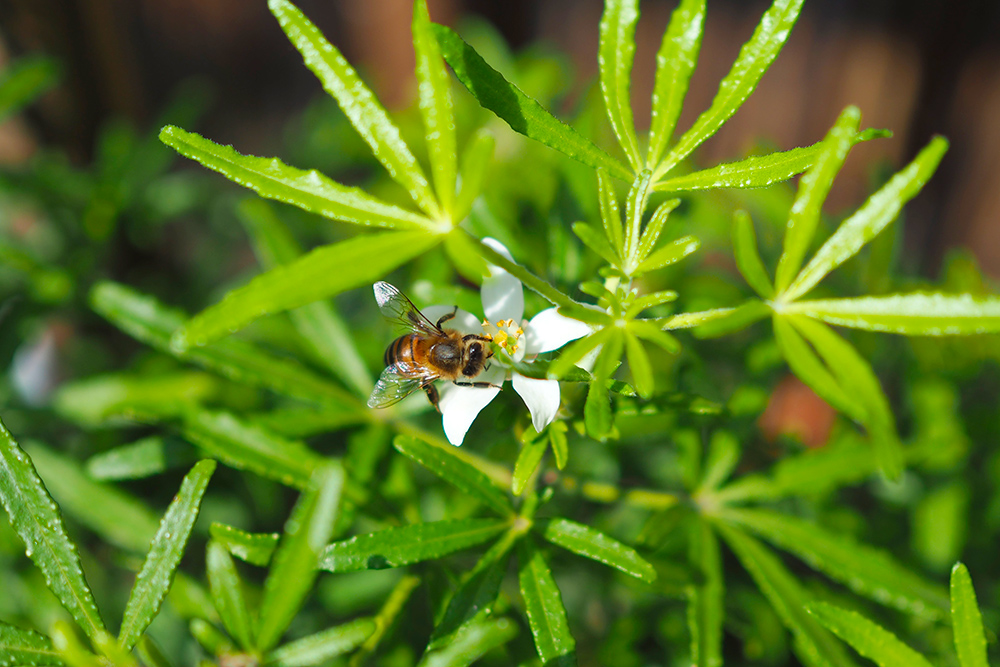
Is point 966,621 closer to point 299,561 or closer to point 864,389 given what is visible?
point 864,389

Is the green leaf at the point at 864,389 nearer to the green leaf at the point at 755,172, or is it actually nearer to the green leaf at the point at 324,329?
the green leaf at the point at 755,172

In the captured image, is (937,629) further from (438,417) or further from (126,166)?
(126,166)

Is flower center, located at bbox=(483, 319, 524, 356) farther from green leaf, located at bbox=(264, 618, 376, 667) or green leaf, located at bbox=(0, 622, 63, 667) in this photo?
green leaf, located at bbox=(0, 622, 63, 667)

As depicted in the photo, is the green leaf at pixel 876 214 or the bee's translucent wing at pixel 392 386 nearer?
the green leaf at pixel 876 214

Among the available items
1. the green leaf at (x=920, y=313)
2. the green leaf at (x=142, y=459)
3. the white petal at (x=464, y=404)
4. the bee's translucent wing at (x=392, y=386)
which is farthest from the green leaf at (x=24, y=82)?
the green leaf at (x=920, y=313)

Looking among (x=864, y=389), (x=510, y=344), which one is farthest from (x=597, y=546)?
(x=864, y=389)

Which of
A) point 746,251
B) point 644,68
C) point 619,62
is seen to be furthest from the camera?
point 644,68
